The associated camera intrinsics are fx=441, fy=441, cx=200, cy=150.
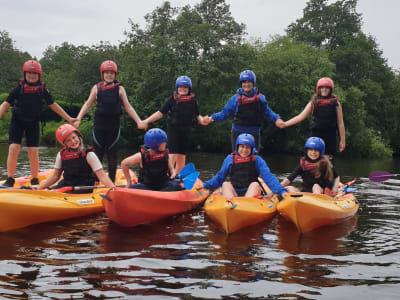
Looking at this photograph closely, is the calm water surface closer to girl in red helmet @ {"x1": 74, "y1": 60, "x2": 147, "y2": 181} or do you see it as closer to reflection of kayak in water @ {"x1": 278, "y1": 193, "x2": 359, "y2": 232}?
reflection of kayak in water @ {"x1": 278, "y1": 193, "x2": 359, "y2": 232}

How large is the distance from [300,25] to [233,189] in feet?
130

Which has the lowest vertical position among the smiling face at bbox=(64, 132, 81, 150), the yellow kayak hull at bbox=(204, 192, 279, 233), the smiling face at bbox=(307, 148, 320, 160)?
the yellow kayak hull at bbox=(204, 192, 279, 233)

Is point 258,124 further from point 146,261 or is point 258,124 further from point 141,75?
point 141,75

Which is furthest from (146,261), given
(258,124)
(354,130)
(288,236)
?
(354,130)

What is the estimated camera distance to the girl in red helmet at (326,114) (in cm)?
752

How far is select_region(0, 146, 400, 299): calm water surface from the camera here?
12.2 ft

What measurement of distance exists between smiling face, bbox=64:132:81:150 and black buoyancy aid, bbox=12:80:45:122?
140cm

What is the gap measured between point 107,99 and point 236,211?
3.14 metres

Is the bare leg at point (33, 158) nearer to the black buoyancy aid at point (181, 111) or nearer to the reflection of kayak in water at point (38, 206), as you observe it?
the reflection of kayak in water at point (38, 206)

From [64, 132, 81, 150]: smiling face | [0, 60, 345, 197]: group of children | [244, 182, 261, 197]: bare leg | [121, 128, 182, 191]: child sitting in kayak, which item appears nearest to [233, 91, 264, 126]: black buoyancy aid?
[0, 60, 345, 197]: group of children

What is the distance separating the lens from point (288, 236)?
229 inches

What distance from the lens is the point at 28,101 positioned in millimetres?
7250

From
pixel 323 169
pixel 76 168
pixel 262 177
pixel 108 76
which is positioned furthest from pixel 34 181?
pixel 323 169

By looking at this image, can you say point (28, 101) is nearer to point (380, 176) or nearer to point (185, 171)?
point (185, 171)
